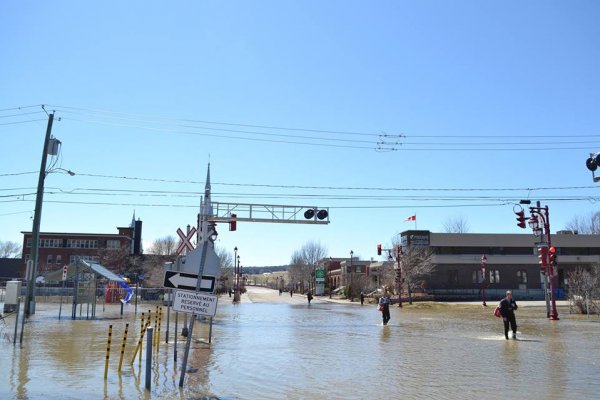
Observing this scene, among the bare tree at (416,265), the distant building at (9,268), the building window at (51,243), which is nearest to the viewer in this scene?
the bare tree at (416,265)

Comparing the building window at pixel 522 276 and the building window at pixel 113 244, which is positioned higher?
the building window at pixel 113 244

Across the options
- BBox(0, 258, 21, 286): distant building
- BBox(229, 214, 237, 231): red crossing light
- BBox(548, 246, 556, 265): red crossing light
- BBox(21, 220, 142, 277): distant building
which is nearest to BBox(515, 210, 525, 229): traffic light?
BBox(548, 246, 556, 265): red crossing light

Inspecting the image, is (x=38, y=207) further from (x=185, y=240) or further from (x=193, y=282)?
(x=193, y=282)

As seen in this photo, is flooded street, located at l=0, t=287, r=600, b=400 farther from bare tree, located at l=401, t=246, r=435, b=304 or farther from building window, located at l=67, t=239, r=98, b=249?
building window, located at l=67, t=239, r=98, b=249

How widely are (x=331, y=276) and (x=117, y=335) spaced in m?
103

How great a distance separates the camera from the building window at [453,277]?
243ft

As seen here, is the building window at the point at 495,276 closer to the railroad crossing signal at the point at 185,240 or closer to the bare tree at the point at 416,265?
the bare tree at the point at 416,265

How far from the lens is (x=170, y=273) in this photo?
13.0 meters

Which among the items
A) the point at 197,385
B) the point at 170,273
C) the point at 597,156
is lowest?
the point at 197,385

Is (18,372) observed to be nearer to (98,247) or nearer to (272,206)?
(272,206)

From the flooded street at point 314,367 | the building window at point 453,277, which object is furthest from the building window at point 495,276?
the flooded street at point 314,367

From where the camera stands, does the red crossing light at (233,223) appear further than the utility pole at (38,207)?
No

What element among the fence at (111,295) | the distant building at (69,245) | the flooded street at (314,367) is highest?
the distant building at (69,245)

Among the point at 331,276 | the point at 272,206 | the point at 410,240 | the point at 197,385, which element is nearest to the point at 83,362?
the point at 197,385
